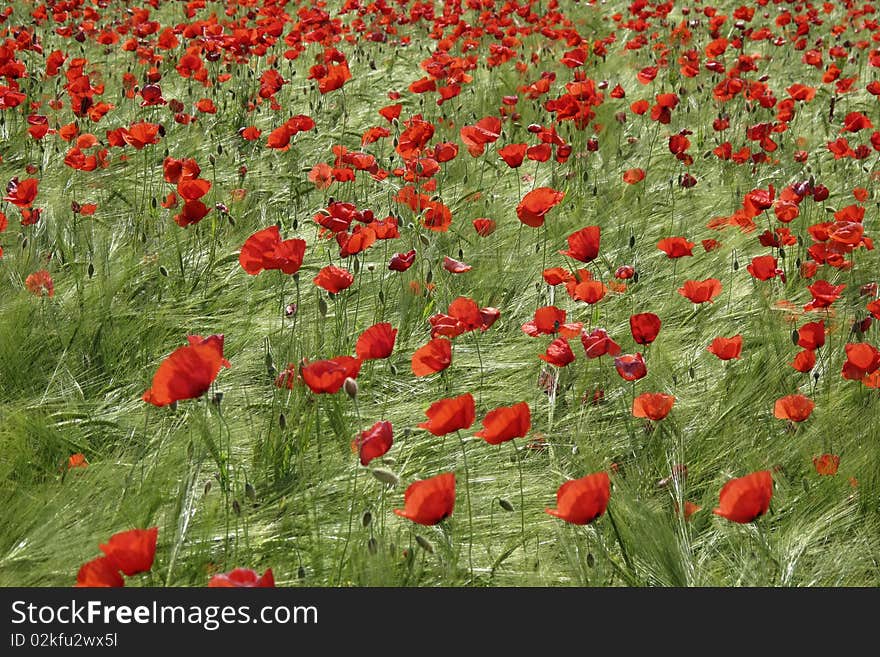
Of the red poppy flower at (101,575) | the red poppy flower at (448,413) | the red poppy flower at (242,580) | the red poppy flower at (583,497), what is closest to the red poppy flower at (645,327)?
the red poppy flower at (448,413)

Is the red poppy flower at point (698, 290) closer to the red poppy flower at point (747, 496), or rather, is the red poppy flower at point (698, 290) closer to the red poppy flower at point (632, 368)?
the red poppy flower at point (632, 368)

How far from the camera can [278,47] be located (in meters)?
5.82

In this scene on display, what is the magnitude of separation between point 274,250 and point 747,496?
109 centimetres

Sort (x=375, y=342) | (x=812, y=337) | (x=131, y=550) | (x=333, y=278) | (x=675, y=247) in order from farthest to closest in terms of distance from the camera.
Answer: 1. (x=675, y=247)
2. (x=333, y=278)
3. (x=812, y=337)
4. (x=375, y=342)
5. (x=131, y=550)

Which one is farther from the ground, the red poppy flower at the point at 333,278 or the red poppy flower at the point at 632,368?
the red poppy flower at the point at 333,278

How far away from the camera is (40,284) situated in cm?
235

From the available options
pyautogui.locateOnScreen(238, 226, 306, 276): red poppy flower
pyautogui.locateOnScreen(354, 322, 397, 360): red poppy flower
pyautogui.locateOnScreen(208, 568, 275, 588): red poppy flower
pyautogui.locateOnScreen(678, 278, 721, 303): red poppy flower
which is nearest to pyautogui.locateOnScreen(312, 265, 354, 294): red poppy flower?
pyautogui.locateOnScreen(238, 226, 306, 276): red poppy flower

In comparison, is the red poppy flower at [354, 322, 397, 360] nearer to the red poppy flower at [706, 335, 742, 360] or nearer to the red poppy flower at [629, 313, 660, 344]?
the red poppy flower at [629, 313, 660, 344]

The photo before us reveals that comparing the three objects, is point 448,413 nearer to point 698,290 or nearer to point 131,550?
point 131,550

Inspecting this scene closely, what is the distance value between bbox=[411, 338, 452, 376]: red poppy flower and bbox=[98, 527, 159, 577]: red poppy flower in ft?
2.33

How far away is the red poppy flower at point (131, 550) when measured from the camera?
43.0 inches

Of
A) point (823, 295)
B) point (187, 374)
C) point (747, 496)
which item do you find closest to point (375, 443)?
point (187, 374)

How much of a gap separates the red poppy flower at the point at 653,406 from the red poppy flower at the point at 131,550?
0.95 m

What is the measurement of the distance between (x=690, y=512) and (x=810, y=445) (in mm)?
331
